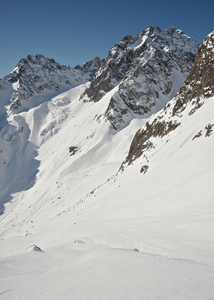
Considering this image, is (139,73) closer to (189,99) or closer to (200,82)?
(200,82)

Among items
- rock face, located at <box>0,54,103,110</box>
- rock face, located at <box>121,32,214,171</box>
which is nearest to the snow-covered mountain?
rock face, located at <box>121,32,214,171</box>

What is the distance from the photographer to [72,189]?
2781 centimetres

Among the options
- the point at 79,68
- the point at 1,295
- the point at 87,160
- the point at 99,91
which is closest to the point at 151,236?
the point at 1,295

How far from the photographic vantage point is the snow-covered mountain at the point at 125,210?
120 inches

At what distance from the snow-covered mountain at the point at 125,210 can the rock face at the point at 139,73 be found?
74 cm

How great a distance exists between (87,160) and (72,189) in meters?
11.2

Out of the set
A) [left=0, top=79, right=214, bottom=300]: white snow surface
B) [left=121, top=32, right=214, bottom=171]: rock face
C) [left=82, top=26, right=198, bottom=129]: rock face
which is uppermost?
[left=82, top=26, right=198, bottom=129]: rock face

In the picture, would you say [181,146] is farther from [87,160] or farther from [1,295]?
[87,160]

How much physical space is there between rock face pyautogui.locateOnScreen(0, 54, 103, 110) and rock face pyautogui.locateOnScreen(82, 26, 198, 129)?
111 ft

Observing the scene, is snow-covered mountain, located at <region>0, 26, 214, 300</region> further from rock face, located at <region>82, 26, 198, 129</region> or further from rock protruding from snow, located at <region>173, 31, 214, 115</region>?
rock face, located at <region>82, 26, 198, 129</region>

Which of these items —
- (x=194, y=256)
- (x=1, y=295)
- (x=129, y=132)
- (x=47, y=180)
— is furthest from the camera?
(x=129, y=132)

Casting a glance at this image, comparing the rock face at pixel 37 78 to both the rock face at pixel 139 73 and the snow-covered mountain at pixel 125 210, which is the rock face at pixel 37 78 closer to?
the rock face at pixel 139 73

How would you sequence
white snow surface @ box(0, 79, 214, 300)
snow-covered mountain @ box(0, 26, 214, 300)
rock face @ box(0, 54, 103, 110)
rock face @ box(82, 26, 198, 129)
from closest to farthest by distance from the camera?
white snow surface @ box(0, 79, 214, 300) → snow-covered mountain @ box(0, 26, 214, 300) → rock face @ box(82, 26, 198, 129) → rock face @ box(0, 54, 103, 110)

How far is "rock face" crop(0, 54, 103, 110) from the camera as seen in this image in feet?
284
